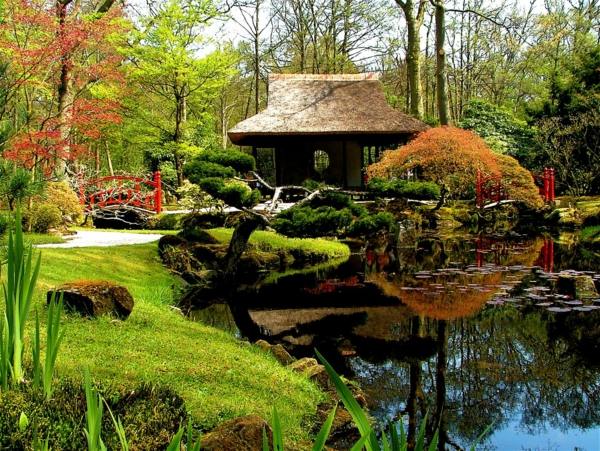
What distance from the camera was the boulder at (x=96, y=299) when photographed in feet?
16.7

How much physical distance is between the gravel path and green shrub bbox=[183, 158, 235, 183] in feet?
8.59

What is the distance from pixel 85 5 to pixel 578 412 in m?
23.9

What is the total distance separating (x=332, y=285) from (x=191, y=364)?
5.31 metres

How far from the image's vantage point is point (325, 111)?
18219 mm

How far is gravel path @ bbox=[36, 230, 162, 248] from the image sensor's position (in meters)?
10.1

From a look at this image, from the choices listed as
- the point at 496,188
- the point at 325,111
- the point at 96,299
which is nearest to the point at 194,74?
the point at 325,111

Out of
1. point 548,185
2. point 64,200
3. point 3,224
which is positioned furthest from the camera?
point 548,185

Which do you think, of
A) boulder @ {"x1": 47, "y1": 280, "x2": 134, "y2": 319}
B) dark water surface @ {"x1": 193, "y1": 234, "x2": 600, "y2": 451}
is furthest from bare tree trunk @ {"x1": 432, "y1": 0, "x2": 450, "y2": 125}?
boulder @ {"x1": 47, "y1": 280, "x2": 134, "y2": 319}

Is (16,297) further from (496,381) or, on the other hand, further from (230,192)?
(230,192)

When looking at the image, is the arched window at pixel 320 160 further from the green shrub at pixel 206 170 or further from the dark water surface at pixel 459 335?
the green shrub at pixel 206 170

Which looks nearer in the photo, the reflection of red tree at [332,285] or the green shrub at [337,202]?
the green shrub at [337,202]

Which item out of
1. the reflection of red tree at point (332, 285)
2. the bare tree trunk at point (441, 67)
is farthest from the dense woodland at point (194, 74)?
the reflection of red tree at point (332, 285)

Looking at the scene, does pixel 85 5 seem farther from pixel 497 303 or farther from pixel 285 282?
pixel 497 303

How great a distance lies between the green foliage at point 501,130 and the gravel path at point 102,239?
495 inches
